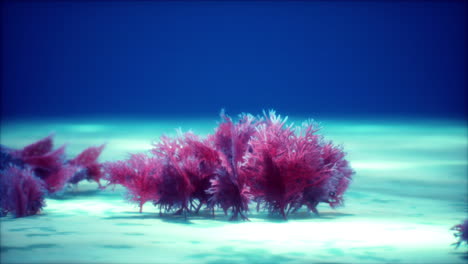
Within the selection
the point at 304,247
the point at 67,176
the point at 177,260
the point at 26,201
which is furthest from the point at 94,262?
the point at 67,176

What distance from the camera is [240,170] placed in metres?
2.73

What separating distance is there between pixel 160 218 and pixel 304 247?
36.0 inches

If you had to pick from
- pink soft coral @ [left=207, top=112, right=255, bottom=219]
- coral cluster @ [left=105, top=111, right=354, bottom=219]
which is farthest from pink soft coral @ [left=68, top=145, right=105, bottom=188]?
pink soft coral @ [left=207, top=112, right=255, bottom=219]

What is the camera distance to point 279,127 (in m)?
2.89

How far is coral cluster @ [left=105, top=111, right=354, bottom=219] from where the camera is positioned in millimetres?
2717

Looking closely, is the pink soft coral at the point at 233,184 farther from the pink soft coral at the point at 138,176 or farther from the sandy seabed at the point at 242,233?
the pink soft coral at the point at 138,176

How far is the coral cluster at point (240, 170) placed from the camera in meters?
2.72

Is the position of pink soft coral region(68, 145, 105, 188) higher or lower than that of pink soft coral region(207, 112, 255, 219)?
higher

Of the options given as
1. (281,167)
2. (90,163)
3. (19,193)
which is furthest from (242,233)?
(90,163)

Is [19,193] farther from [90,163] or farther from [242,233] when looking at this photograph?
[90,163]

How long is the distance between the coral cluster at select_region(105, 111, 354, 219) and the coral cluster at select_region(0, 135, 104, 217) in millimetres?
419

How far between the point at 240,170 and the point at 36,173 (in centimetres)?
166

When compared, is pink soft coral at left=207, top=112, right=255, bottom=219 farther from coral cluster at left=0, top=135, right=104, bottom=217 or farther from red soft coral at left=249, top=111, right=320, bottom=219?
coral cluster at left=0, top=135, right=104, bottom=217

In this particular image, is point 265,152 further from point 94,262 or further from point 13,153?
point 13,153
